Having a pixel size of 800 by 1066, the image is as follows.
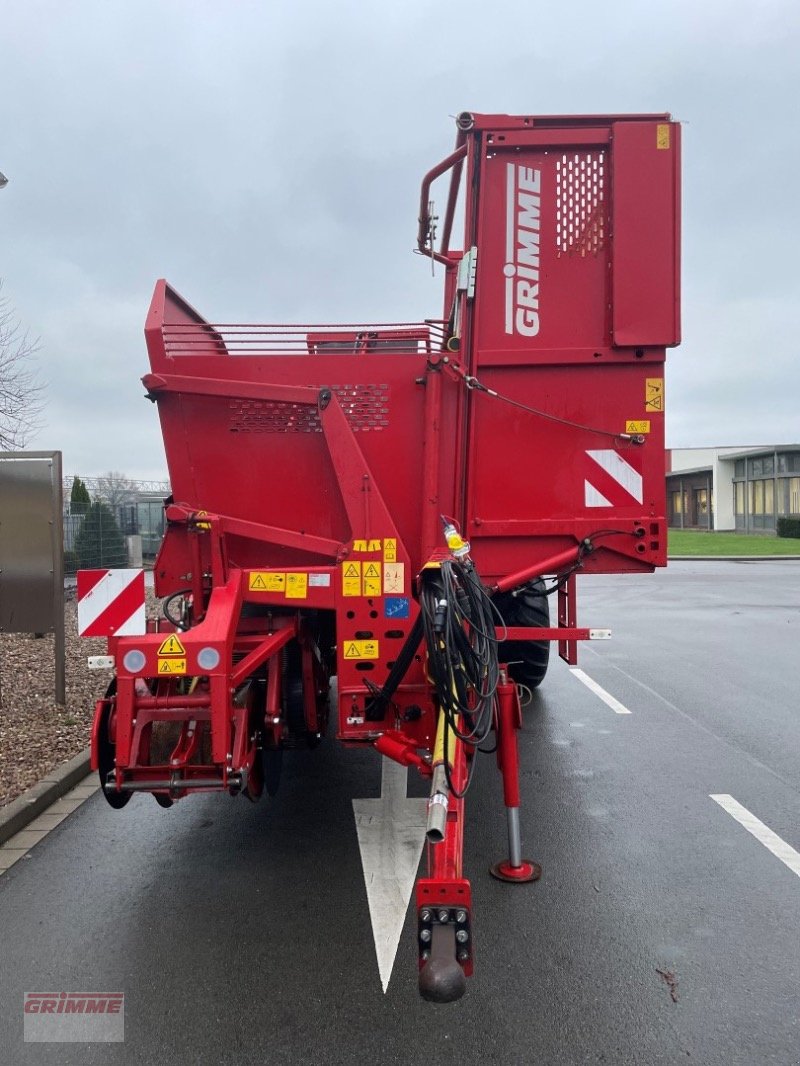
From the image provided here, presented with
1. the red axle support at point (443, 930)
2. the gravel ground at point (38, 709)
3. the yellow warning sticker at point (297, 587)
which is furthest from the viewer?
the gravel ground at point (38, 709)

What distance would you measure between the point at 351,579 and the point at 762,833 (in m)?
2.60

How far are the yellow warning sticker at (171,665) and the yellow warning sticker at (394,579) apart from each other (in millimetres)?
1098

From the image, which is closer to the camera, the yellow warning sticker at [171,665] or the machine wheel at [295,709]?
the yellow warning sticker at [171,665]

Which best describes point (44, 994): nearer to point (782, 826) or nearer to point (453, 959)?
point (453, 959)

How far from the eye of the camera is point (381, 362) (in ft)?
13.1

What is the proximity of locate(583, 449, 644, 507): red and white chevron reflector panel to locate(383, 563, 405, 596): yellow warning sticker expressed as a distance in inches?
41.3

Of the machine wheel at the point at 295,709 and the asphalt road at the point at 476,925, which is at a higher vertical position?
the machine wheel at the point at 295,709

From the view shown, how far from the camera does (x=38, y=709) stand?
20.7ft

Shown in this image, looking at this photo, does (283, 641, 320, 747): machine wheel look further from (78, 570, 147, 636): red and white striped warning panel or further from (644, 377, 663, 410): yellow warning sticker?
(644, 377, 663, 410): yellow warning sticker

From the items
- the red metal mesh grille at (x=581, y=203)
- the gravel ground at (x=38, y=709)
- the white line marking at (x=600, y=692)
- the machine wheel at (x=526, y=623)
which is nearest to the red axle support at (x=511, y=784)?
the machine wheel at (x=526, y=623)

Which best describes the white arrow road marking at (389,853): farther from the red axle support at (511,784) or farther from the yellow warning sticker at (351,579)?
the yellow warning sticker at (351,579)

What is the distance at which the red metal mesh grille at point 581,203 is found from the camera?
399 cm

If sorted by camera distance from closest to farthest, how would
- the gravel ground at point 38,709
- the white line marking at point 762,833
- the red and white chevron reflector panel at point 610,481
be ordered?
1. the white line marking at point 762,833
2. the red and white chevron reflector panel at point 610,481
3. the gravel ground at point 38,709

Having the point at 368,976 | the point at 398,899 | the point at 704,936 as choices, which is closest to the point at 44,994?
the point at 368,976
